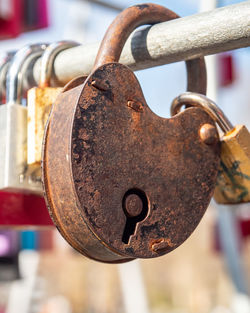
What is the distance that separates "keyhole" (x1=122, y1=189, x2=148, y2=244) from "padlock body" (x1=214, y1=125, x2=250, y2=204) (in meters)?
0.15

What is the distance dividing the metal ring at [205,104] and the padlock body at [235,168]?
2cm

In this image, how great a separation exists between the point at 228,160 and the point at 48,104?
224 millimetres

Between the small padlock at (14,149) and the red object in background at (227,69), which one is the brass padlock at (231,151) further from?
the red object in background at (227,69)

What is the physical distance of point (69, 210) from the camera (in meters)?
0.47

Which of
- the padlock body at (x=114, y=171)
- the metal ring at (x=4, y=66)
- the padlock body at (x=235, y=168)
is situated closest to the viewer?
the padlock body at (x=114, y=171)

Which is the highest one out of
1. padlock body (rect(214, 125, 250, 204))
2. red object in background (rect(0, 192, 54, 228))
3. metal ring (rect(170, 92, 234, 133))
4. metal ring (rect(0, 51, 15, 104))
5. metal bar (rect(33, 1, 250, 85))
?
metal bar (rect(33, 1, 250, 85))

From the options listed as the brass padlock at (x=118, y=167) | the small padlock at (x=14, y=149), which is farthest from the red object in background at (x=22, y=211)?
the brass padlock at (x=118, y=167)

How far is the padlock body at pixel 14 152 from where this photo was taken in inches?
24.7

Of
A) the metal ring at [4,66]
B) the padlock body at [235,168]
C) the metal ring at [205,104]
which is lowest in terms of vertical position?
the padlock body at [235,168]

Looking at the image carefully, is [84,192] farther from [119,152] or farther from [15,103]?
[15,103]

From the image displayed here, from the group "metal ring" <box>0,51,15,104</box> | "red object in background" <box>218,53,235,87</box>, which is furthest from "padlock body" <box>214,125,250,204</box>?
"red object in background" <box>218,53,235,87</box>

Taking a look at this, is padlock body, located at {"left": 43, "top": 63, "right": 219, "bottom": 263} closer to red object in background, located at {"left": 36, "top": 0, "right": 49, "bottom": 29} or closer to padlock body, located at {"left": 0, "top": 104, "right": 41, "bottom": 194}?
padlock body, located at {"left": 0, "top": 104, "right": 41, "bottom": 194}

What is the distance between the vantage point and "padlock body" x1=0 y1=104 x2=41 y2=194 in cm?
63

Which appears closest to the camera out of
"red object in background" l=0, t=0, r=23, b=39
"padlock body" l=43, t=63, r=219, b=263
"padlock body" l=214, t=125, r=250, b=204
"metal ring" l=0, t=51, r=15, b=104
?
"padlock body" l=43, t=63, r=219, b=263
